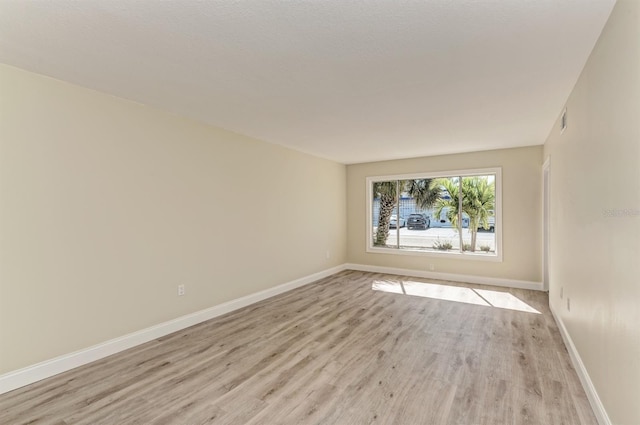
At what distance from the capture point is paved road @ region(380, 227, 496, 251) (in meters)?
5.48

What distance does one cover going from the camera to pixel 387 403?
2.07 metres

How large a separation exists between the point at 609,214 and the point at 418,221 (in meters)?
4.41

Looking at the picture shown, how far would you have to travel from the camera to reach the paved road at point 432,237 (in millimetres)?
5480

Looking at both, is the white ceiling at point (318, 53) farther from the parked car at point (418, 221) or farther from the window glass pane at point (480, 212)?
the parked car at point (418, 221)

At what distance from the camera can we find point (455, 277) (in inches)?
220

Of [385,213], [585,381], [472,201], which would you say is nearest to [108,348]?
[585,381]

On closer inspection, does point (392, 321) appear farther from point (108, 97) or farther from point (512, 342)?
point (108, 97)

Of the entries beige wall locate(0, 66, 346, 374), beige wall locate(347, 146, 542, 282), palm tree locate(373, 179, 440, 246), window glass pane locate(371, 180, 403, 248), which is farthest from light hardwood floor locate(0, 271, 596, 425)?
window glass pane locate(371, 180, 403, 248)

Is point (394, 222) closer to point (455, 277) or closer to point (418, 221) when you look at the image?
point (418, 221)

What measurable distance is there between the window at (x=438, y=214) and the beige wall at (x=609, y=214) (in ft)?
9.05

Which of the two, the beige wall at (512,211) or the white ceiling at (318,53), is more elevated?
the white ceiling at (318,53)

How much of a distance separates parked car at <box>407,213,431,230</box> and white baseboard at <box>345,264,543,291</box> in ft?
2.93

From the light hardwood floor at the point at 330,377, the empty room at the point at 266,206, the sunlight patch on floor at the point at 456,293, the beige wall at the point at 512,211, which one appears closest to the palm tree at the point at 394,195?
the beige wall at the point at 512,211

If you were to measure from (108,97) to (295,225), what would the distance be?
3.12 metres
